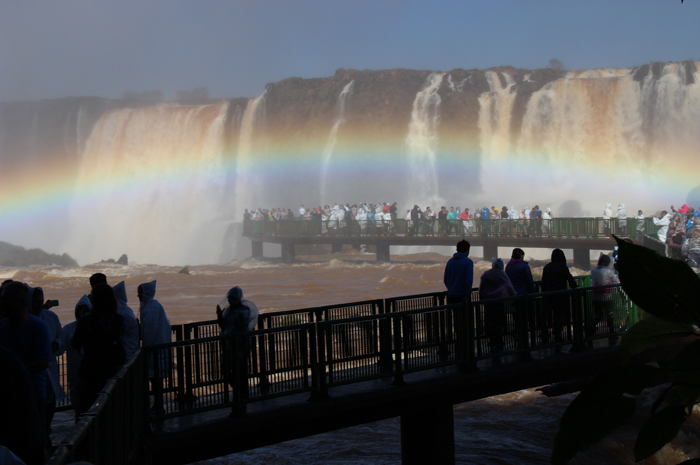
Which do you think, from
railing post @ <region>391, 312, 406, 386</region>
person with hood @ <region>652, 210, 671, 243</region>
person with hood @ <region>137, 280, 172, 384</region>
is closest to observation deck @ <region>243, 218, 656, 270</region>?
person with hood @ <region>652, 210, 671, 243</region>

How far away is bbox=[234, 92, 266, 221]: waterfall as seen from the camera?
180 ft

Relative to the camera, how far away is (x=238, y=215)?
57.6 metres

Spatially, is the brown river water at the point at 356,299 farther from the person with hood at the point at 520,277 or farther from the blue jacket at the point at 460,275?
the blue jacket at the point at 460,275

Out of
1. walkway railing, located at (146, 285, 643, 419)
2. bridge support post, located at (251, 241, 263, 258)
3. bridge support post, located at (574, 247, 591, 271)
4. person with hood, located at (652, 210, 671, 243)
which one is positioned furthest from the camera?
bridge support post, located at (251, 241, 263, 258)

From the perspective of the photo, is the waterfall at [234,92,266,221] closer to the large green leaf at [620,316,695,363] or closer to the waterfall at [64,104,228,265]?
the waterfall at [64,104,228,265]

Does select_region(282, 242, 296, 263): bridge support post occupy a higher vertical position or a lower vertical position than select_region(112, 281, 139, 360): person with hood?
lower

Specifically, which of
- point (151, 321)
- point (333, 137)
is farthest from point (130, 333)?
point (333, 137)

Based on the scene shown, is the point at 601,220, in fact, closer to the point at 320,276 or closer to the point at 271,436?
the point at 320,276

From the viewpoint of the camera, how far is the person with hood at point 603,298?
8.20 m

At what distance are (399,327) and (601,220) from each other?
23.1 meters

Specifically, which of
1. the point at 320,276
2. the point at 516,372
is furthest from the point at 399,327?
the point at 320,276

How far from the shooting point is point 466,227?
32.1 m

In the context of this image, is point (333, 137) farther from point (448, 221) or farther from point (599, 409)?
point (599, 409)

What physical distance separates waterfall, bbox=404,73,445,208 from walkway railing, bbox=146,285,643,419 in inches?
1712
